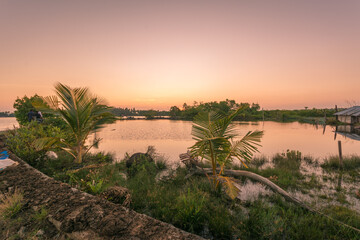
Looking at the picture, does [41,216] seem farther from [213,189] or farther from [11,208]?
[213,189]

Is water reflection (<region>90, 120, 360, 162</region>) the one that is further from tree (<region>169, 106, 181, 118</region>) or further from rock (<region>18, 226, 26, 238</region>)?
tree (<region>169, 106, 181, 118</region>)

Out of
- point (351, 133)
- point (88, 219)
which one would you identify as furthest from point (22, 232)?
point (351, 133)

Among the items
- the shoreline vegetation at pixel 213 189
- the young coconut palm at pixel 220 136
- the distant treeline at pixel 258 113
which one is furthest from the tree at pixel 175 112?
the young coconut palm at pixel 220 136

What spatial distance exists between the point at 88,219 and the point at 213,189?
3.39m

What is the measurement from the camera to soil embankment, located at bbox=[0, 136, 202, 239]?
2.08 metres

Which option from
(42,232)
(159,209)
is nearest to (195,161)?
(159,209)

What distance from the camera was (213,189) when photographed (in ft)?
15.2

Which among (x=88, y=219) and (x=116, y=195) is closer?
(x=88, y=219)

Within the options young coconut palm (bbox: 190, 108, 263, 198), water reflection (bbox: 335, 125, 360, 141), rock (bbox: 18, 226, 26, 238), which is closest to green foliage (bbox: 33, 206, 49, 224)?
rock (bbox: 18, 226, 26, 238)

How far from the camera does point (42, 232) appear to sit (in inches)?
88.0

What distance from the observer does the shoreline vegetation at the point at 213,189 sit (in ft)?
9.39

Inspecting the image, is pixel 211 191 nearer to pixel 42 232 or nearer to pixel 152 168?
pixel 152 168

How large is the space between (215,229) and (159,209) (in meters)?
1.20

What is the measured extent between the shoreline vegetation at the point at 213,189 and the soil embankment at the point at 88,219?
209 mm
